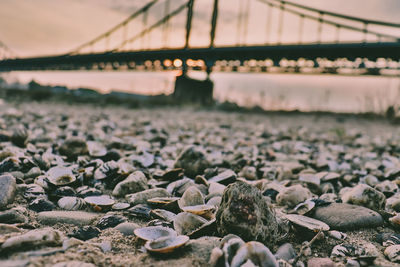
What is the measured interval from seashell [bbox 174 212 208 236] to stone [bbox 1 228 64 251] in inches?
15.9

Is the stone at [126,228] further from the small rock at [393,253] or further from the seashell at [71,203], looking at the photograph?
the small rock at [393,253]

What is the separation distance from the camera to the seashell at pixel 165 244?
929 mm

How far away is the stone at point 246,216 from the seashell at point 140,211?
373 mm

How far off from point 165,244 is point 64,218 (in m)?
0.50

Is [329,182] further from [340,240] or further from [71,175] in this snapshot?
[71,175]

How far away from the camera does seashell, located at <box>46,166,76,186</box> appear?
159 centimetres

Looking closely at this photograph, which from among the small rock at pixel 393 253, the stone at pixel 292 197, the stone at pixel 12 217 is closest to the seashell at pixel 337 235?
the small rock at pixel 393 253

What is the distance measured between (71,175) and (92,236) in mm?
717

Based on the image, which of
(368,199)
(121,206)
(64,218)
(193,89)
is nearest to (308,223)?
(368,199)

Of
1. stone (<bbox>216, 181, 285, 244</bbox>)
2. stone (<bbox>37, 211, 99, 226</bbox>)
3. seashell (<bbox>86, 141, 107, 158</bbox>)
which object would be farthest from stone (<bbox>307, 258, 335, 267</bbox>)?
seashell (<bbox>86, 141, 107, 158</bbox>)

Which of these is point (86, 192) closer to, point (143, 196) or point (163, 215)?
point (143, 196)

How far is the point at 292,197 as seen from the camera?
5.07 ft

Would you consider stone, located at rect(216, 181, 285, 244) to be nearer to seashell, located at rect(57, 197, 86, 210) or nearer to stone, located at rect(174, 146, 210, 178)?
seashell, located at rect(57, 197, 86, 210)

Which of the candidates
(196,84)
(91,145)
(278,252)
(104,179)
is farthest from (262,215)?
(196,84)
